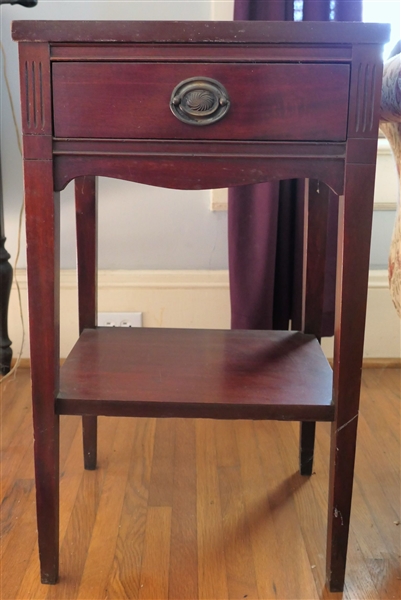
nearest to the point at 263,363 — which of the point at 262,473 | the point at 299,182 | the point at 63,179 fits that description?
the point at 262,473

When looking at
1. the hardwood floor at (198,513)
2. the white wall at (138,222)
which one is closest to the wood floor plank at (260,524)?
the hardwood floor at (198,513)

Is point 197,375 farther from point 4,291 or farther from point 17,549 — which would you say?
point 4,291

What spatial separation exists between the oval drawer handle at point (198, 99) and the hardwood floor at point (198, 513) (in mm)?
678

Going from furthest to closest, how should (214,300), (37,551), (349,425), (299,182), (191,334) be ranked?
(214,300) < (299,182) < (191,334) < (37,551) < (349,425)

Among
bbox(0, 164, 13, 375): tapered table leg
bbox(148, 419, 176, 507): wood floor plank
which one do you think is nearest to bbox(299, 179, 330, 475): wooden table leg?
bbox(148, 419, 176, 507): wood floor plank

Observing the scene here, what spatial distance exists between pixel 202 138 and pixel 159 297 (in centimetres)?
91

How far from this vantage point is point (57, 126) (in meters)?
0.78

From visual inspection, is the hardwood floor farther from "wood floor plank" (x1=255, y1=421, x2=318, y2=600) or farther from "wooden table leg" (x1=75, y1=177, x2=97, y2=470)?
"wooden table leg" (x1=75, y1=177, x2=97, y2=470)

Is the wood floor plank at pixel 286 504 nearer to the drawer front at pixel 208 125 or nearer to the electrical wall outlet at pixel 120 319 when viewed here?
the electrical wall outlet at pixel 120 319

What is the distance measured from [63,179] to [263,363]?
0.44 meters

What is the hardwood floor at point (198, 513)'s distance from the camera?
91 centimetres

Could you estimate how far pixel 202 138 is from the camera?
783 mm

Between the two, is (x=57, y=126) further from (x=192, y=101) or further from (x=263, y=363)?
(x=263, y=363)

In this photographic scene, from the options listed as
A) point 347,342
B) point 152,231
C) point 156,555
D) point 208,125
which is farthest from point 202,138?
point 152,231
